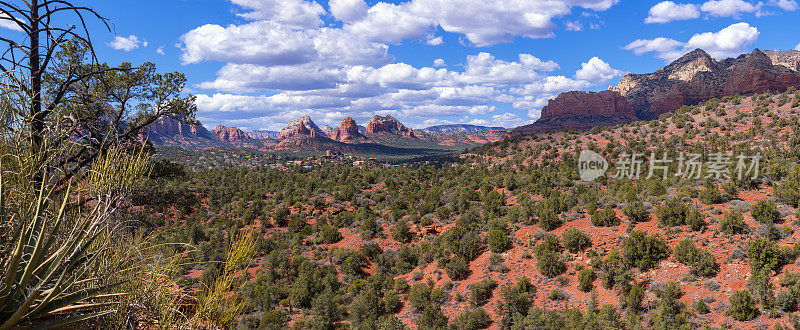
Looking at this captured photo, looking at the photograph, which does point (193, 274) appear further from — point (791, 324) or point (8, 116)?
point (791, 324)

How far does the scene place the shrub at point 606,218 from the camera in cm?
1759

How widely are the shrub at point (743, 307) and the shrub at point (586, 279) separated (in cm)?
410

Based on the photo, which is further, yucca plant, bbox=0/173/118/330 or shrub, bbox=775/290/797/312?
shrub, bbox=775/290/797/312

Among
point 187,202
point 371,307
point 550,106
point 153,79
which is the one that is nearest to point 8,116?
point 187,202

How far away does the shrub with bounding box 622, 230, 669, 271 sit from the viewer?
13.9 metres

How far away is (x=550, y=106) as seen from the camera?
161 meters

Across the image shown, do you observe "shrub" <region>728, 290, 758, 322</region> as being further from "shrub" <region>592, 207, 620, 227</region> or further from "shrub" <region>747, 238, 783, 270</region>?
"shrub" <region>592, 207, 620, 227</region>

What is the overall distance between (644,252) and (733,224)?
400cm

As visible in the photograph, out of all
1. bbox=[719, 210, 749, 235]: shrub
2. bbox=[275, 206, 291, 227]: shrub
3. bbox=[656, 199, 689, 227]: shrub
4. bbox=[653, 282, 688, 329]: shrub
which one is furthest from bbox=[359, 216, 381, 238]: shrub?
bbox=[719, 210, 749, 235]: shrub

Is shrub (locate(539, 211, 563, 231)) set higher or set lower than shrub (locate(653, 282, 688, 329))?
higher

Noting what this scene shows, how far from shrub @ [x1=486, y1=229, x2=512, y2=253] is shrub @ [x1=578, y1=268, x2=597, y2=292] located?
14.4ft

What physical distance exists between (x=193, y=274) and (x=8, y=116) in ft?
77.0

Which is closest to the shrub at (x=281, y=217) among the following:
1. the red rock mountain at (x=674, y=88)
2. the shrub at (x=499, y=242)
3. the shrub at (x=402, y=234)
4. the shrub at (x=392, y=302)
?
the shrub at (x=402, y=234)

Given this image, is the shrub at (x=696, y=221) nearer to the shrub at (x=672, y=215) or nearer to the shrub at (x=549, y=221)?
the shrub at (x=672, y=215)
